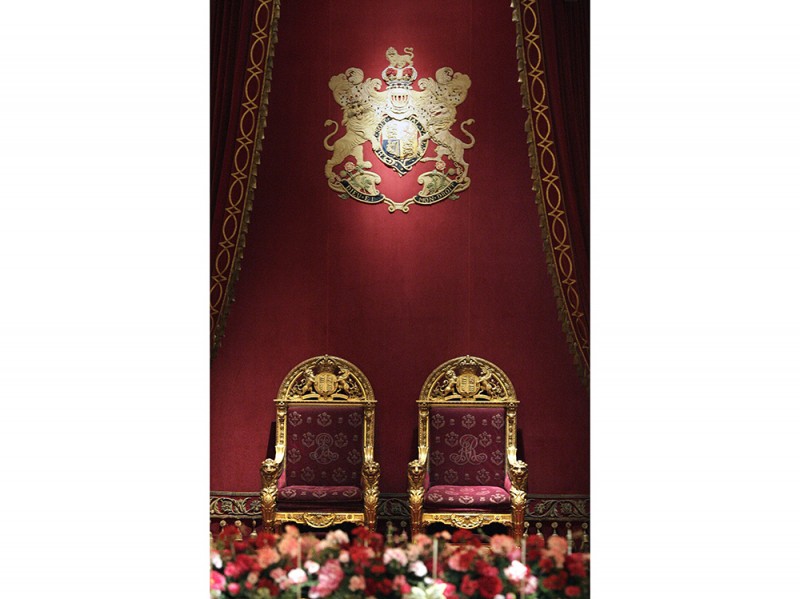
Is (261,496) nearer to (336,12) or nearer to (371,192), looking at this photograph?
(371,192)

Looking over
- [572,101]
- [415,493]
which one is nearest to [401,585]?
[415,493]

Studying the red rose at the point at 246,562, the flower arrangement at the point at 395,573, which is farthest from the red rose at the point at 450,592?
the red rose at the point at 246,562

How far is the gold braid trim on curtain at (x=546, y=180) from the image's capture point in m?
3.65

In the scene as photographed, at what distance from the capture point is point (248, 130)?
384cm

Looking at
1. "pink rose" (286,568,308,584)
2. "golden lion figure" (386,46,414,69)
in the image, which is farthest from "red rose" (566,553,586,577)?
"golden lion figure" (386,46,414,69)

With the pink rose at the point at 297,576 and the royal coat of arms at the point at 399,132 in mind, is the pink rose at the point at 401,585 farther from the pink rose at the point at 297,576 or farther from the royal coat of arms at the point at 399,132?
the royal coat of arms at the point at 399,132

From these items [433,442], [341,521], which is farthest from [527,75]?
[341,521]

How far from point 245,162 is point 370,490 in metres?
1.73

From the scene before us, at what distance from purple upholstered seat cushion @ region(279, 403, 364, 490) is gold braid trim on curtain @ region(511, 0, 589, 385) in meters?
1.21

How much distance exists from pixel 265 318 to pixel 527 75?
1.81 m

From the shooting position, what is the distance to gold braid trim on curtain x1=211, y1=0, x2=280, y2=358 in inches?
149

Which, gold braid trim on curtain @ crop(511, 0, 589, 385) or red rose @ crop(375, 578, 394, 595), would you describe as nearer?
red rose @ crop(375, 578, 394, 595)

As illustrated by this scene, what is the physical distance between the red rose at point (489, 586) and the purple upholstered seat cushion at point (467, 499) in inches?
63.0

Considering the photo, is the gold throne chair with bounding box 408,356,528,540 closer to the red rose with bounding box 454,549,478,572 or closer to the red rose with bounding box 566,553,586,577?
the red rose with bounding box 454,549,478,572
